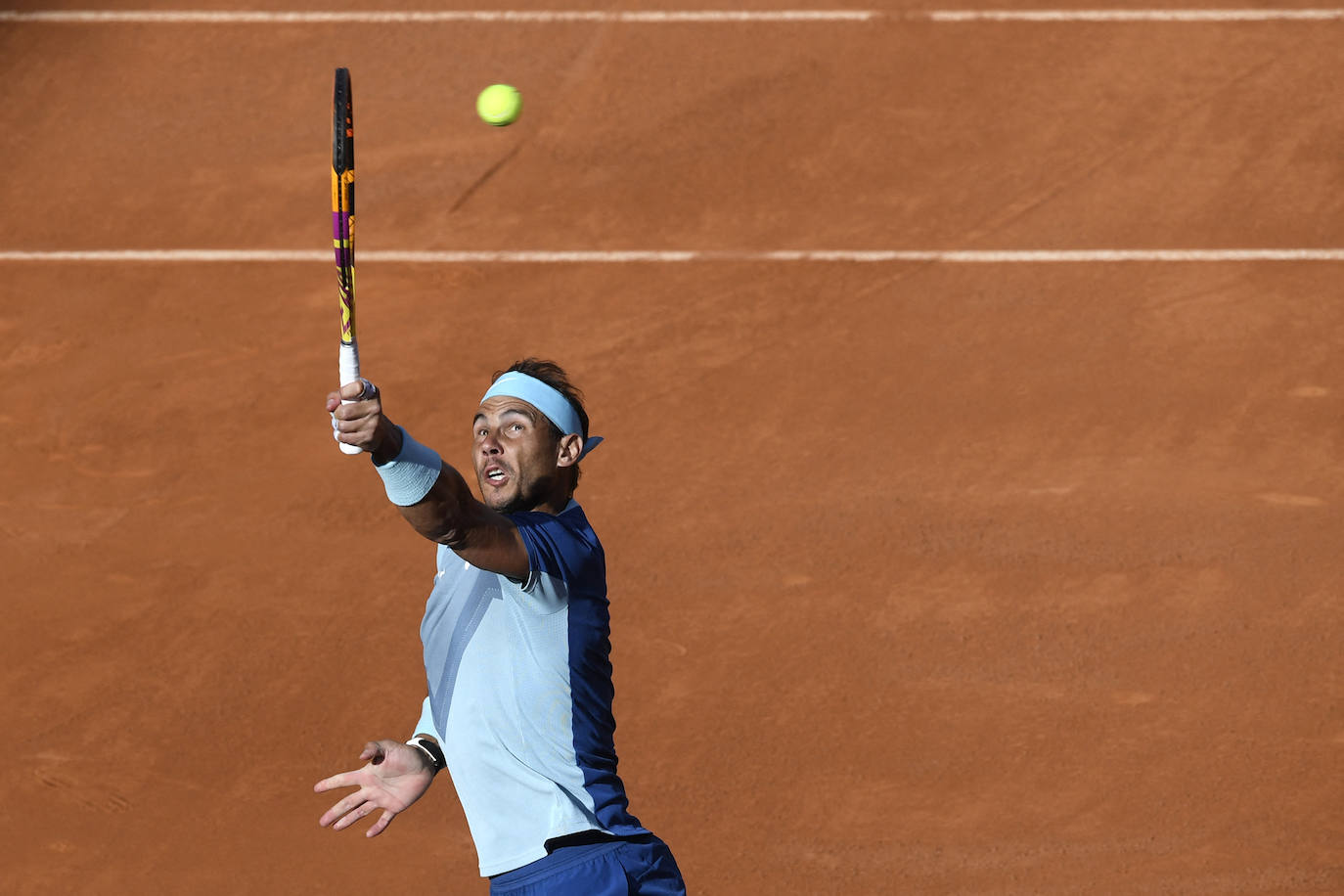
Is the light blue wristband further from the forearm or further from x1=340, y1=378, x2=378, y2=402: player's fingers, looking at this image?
x1=340, y1=378, x2=378, y2=402: player's fingers

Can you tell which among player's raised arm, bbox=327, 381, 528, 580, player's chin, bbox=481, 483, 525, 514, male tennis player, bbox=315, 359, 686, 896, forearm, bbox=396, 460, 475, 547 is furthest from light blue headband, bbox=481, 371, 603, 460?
forearm, bbox=396, 460, 475, 547

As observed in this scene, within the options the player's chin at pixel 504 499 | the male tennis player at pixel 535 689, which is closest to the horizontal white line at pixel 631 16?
the male tennis player at pixel 535 689

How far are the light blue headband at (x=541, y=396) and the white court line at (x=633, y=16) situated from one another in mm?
8207

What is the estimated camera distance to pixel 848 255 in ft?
37.4

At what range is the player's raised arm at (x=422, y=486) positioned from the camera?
432 cm

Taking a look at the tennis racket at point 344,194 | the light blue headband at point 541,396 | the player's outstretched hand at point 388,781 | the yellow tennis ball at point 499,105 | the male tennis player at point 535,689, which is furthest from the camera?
the yellow tennis ball at point 499,105

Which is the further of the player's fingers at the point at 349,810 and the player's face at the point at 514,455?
the player's fingers at the point at 349,810

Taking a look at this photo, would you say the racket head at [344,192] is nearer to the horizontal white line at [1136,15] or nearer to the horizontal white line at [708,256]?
the horizontal white line at [708,256]

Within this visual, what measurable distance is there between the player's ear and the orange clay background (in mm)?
3087

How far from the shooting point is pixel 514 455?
18.2ft

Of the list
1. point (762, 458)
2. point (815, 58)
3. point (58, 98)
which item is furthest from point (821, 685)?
point (58, 98)

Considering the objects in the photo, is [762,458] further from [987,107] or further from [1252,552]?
[987,107]

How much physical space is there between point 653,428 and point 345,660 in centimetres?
249

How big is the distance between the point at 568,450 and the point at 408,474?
4.19 feet
